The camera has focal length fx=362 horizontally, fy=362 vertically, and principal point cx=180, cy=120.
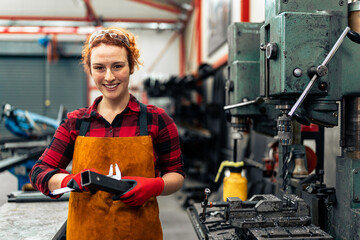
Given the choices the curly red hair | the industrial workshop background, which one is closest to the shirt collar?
the curly red hair

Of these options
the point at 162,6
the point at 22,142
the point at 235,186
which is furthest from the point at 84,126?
the point at 162,6

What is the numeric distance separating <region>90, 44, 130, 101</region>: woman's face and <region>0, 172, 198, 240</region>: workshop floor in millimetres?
1121

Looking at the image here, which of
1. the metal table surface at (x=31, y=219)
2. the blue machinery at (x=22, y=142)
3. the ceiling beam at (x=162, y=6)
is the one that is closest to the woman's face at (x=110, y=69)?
the metal table surface at (x=31, y=219)

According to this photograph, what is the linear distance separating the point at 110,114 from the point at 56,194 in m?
0.30

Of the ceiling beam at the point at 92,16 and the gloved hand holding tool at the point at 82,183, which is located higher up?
the ceiling beam at the point at 92,16

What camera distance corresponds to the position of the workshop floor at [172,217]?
7.01 feet

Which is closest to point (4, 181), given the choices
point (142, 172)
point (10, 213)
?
point (10, 213)

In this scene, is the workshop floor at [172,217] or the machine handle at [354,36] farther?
the workshop floor at [172,217]

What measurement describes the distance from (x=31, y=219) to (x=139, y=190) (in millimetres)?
639

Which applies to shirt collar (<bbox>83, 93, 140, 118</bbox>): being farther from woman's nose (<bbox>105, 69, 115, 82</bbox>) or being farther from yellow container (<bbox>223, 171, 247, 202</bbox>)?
yellow container (<bbox>223, 171, 247, 202</bbox>)

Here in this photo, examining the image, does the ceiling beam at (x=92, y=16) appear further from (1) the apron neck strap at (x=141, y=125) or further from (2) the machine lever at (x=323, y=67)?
(2) the machine lever at (x=323, y=67)

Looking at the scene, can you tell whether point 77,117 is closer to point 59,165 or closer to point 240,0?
point 59,165

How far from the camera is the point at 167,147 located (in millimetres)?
1165

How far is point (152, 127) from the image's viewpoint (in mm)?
1149
